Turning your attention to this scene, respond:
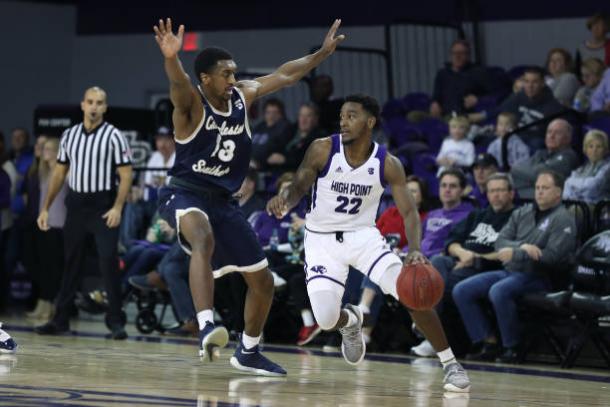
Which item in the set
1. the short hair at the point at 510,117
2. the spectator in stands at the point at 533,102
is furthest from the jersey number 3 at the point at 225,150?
the spectator in stands at the point at 533,102

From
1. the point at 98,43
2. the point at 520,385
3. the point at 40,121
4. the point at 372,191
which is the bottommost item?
the point at 520,385

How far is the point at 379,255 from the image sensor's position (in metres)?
7.05

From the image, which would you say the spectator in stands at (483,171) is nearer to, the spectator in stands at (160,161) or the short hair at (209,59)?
the spectator in stands at (160,161)

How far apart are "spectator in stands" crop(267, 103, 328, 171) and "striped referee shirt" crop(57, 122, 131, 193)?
→ 246 centimetres

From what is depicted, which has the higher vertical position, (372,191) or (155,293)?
(372,191)

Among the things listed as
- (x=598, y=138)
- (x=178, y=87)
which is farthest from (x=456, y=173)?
(x=178, y=87)

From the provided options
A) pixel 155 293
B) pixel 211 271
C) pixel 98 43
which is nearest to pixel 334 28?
pixel 211 271

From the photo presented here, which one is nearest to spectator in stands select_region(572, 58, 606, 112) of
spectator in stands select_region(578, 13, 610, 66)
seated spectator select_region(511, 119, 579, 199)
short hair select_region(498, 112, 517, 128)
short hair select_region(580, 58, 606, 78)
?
short hair select_region(580, 58, 606, 78)

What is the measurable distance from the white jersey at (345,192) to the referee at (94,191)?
3081 millimetres

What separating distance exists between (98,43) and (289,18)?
10.7 feet

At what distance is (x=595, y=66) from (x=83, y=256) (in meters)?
5.04

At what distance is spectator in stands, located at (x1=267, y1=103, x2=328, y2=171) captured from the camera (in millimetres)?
12266

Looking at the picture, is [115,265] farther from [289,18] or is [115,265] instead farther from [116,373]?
[289,18]

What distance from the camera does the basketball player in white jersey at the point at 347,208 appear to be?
Answer: 7078 millimetres
